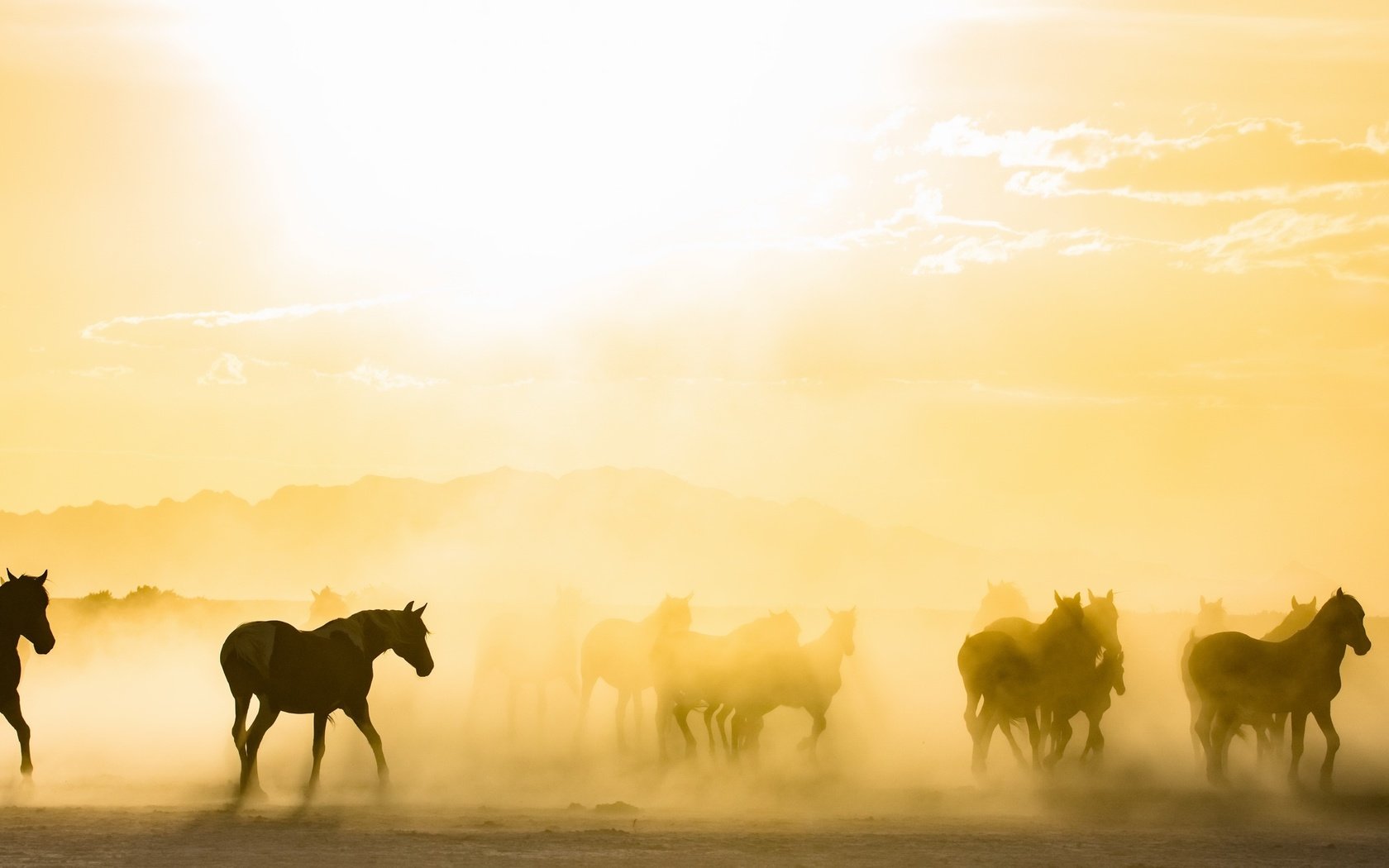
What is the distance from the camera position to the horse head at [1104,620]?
88.1ft

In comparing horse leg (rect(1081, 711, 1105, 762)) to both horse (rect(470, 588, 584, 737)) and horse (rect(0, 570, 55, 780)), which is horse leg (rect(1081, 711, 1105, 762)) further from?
horse (rect(0, 570, 55, 780))

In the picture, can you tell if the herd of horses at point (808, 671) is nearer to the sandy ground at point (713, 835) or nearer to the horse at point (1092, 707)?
the horse at point (1092, 707)

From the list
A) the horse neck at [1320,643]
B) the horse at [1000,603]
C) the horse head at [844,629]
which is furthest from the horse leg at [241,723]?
the horse at [1000,603]

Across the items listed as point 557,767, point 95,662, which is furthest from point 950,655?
point 557,767

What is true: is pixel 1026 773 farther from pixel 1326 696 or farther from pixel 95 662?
pixel 95 662

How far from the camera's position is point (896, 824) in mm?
20203

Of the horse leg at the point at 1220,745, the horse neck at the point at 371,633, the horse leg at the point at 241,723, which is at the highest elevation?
the horse neck at the point at 371,633

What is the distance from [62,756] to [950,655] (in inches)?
1882

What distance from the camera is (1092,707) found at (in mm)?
26234

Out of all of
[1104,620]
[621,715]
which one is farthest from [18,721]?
[1104,620]

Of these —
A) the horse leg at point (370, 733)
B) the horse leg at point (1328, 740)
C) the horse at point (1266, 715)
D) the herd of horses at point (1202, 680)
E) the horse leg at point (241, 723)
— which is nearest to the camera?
the horse leg at point (241, 723)

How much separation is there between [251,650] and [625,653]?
30.6 feet

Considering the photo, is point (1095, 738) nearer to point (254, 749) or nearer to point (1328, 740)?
point (1328, 740)

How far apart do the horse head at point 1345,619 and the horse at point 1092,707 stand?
3142 millimetres
